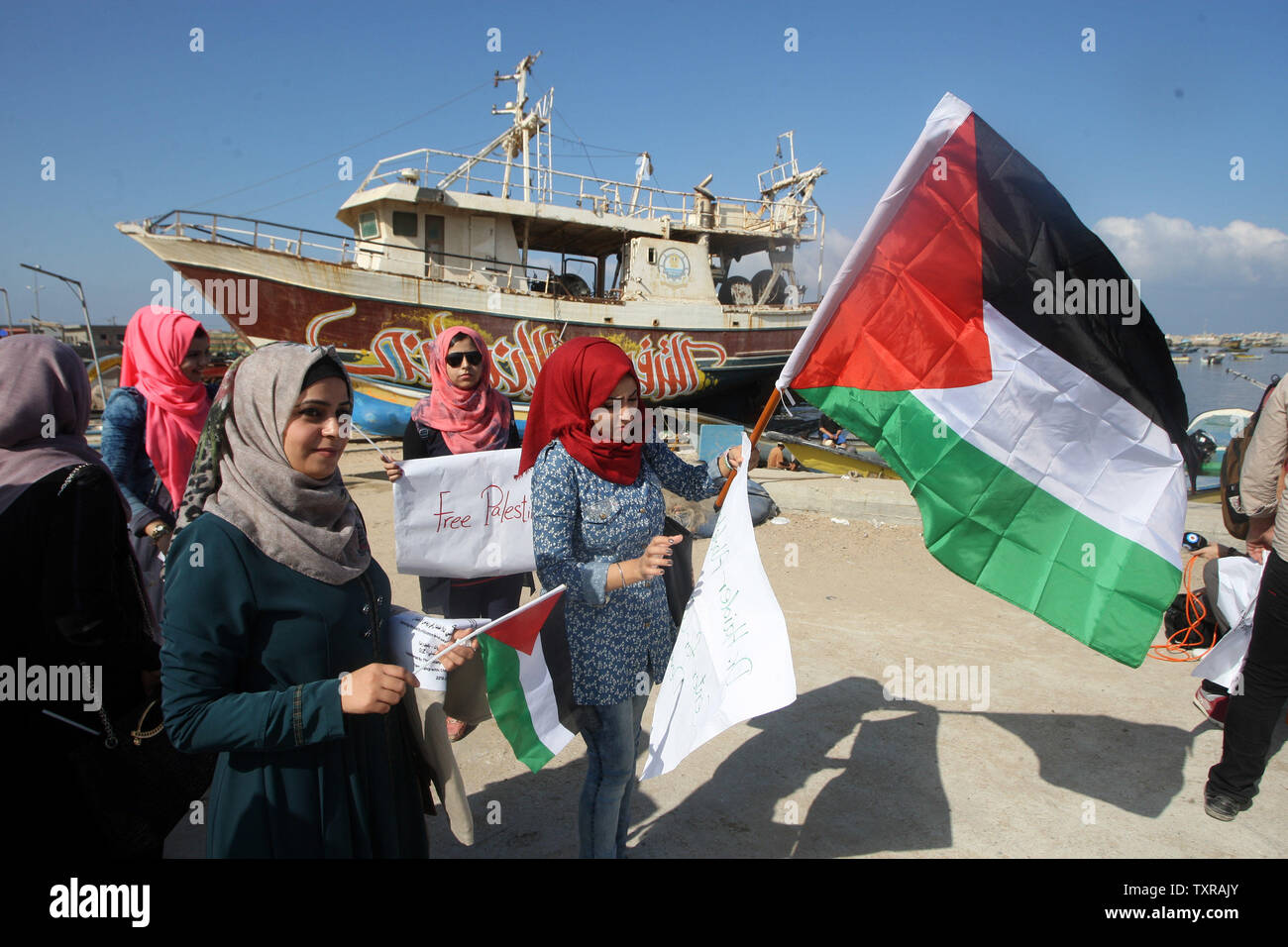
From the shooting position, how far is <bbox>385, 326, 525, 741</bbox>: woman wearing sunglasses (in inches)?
141

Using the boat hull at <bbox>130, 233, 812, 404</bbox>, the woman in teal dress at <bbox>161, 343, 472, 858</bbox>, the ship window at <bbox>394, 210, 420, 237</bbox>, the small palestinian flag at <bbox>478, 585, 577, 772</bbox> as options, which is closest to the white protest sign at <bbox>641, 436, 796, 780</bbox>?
the small palestinian flag at <bbox>478, 585, 577, 772</bbox>

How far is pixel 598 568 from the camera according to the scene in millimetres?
2107

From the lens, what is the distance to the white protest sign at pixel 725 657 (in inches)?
72.3

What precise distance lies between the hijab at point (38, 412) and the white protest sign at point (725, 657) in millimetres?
1694

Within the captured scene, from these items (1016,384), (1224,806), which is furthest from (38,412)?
(1224,806)

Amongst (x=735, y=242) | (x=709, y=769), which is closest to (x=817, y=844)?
(x=709, y=769)

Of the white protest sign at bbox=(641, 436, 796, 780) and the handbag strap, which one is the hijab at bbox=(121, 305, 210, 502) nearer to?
the handbag strap

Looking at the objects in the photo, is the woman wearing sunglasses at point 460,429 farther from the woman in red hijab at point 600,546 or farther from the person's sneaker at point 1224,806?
the person's sneaker at point 1224,806

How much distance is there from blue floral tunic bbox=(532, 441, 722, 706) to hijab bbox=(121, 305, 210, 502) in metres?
2.21

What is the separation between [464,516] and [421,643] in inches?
63.3

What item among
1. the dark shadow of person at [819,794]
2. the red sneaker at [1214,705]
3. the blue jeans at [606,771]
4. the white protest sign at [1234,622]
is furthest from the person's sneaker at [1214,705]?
the blue jeans at [606,771]

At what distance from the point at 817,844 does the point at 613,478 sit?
5.73 ft

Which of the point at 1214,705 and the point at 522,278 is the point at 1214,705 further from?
the point at 522,278
